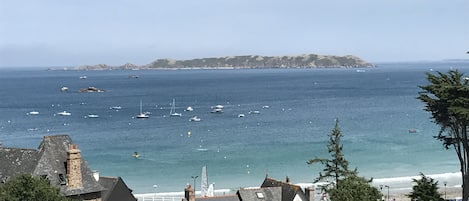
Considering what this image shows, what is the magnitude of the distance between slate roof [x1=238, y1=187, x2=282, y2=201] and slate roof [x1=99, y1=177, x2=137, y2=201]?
6.96 m

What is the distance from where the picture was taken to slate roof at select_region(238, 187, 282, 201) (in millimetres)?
37531

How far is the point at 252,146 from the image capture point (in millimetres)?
86375

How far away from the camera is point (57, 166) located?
29938 mm

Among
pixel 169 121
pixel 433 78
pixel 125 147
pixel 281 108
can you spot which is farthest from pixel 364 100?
pixel 433 78

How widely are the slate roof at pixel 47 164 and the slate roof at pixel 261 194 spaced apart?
10.3 meters

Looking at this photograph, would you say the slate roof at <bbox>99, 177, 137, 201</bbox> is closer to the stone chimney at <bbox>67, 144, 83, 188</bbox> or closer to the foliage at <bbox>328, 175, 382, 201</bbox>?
the stone chimney at <bbox>67, 144, 83, 188</bbox>

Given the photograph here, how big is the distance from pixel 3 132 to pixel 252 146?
150 ft

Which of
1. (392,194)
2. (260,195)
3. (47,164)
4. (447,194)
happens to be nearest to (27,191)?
(47,164)

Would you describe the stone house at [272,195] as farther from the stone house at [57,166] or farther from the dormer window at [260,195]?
the stone house at [57,166]

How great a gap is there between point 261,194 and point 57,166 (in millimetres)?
13368

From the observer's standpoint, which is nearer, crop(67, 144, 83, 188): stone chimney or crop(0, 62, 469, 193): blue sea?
crop(67, 144, 83, 188): stone chimney

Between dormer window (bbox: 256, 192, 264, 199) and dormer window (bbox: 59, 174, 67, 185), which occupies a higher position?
dormer window (bbox: 59, 174, 67, 185)

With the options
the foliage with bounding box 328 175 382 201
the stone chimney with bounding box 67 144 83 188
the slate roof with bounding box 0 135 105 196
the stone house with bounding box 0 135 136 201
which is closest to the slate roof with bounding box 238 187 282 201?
the foliage with bounding box 328 175 382 201

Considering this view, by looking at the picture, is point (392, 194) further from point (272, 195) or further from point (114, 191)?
point (114, 191)
